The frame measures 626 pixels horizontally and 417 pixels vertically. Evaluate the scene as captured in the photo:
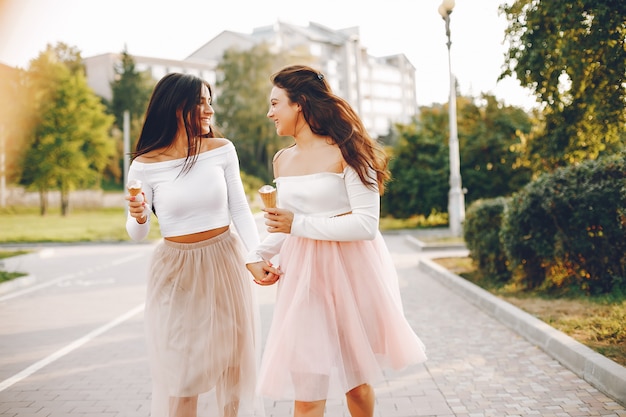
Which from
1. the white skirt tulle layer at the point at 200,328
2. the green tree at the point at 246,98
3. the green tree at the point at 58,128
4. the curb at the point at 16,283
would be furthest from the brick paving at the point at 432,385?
the green tree at the point at 246,98

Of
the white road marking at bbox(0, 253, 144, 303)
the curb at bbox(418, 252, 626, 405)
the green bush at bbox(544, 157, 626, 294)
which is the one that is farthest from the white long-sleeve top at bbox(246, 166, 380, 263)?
the white road marking at bbox(0, 253, 144, 303)

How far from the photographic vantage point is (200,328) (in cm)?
340

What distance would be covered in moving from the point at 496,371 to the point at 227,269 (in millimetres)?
3160

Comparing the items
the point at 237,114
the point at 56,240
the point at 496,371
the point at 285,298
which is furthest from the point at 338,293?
the point at 237,114

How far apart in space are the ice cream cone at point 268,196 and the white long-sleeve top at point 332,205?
0.26 feet

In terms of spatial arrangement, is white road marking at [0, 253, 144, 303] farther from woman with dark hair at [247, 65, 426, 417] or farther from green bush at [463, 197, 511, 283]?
woman with dark hair at [247, 65, 426, 417]

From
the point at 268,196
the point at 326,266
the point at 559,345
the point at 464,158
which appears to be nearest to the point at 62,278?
the point at 559,345

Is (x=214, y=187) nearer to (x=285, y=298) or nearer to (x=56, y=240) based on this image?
(x=285, y=298)

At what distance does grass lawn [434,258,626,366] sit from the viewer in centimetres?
584

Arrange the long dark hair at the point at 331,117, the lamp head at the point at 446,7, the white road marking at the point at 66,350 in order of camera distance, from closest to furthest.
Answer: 1. the long dark hair at the point at 331,117
2. the white road marking at the point at 66,350
3. the lamp head at the point at 446,7

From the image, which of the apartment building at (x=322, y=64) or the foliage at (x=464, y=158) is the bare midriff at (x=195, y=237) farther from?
the apartment building at (x=322, y=64)

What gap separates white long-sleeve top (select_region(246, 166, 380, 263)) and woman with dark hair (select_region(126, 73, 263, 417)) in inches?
11.4

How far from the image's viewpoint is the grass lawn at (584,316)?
19.2 ft

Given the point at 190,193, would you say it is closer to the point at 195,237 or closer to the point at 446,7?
Result: the point at 195,237
